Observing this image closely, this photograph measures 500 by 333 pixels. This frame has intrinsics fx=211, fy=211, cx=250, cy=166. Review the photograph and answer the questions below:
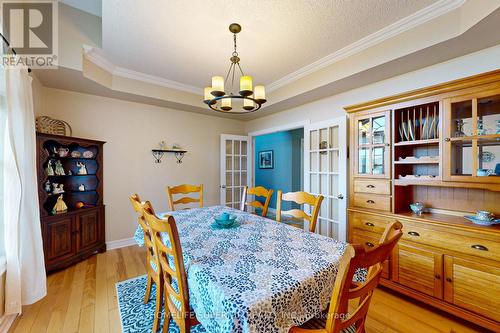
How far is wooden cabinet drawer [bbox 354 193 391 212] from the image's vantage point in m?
2.29

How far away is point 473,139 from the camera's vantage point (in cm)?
182

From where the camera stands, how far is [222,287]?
0.94 meters

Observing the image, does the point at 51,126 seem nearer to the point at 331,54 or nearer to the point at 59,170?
the point at 59,170

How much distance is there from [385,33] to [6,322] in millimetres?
4337

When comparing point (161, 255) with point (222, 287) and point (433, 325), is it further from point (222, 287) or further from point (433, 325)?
point (433, 325)

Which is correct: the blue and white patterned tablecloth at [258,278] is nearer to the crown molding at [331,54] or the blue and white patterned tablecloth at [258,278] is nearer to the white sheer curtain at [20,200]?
the white sheer curtain at [20,200]

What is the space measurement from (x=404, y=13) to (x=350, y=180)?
174 centimetres

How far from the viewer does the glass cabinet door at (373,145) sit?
7.71 feet

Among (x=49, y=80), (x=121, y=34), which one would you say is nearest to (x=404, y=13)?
(x=121, y=34)

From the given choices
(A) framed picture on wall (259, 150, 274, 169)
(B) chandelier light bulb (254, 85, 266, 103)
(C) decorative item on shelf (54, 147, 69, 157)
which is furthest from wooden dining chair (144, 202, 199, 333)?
(A) framed picture on wall (259, 150, 274, 169)

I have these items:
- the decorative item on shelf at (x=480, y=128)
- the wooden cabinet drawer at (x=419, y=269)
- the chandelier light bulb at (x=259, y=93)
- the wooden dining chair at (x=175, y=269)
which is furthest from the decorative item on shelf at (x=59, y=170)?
the decorative item on shelf at (x=480, y=128)

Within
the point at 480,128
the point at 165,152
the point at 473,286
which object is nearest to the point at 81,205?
the point at 165,152

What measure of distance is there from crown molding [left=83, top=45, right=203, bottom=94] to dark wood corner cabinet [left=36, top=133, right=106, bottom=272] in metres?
1.06

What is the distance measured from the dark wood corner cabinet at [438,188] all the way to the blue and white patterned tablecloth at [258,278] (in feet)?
3.89
